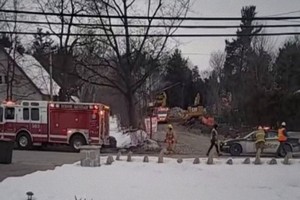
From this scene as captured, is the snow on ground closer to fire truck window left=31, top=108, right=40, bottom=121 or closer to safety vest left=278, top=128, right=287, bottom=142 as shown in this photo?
safety vest left=278, top=128, right=287, bottom=142

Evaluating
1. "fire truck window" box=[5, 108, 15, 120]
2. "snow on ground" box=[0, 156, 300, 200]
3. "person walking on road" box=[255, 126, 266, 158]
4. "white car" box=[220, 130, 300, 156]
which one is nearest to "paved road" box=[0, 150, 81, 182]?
"snow on ground" box=[0, 156, 300, 200]

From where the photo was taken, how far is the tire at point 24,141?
101 ft

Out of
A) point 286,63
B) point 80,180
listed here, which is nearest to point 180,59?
point 286,63

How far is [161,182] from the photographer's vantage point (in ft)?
54.5

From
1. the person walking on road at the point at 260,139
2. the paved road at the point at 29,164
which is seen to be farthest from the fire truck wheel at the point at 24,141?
the person walking on road at the point at 260,139

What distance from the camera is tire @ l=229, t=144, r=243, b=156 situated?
29406 mm

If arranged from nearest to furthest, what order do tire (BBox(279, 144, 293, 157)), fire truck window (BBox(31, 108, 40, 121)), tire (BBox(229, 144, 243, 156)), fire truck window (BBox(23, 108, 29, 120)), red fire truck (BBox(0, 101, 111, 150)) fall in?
tire (BBox(279, 144, 293, 157)) < tire (BBox(229, 144, 243, 156)) < red fire truck (BBox(0, 101, 111, 150)) < fire truck window (BBox(31, 108, 40, 121)) < fire truck window (BBox(23, 108, 29, 120))

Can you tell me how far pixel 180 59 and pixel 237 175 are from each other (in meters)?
83.0

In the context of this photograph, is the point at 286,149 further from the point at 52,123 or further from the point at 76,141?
the point at 52,123

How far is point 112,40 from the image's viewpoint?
38219mm

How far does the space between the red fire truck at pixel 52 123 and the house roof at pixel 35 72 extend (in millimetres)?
20130

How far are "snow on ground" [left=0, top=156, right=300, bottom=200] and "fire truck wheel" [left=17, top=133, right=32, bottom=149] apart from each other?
10802 millimetres

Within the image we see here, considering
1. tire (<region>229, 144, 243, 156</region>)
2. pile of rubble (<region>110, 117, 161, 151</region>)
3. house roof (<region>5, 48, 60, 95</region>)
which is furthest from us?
house roof (<region>5, 48, 60, 95</region>)

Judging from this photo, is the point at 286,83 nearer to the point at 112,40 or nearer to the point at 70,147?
the point at 112,40
